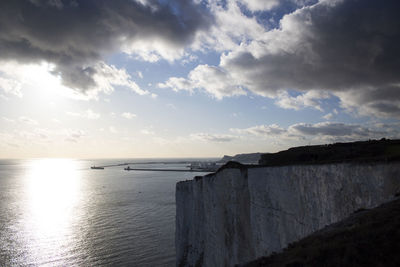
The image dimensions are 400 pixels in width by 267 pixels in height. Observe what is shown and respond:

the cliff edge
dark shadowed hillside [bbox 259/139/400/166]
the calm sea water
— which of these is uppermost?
dark shadowed hillside [bbox 259/139/400/166]

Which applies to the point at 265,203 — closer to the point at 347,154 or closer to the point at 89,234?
the point at 347,154

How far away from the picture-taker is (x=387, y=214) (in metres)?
7.33

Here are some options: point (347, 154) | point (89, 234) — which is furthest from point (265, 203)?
point (89, 234)

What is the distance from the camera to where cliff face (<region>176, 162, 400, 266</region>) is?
11.1 m

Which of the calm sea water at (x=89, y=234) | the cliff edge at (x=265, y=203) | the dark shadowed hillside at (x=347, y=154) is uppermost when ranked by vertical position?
the dark shadowed hillside at (x=347, y=154)

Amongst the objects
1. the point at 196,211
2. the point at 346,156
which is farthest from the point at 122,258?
the point at 346,156

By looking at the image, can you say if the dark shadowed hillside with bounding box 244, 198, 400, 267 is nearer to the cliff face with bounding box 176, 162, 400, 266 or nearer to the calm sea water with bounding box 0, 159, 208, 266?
the cliff face with bounding box 176, 162, 400, 266

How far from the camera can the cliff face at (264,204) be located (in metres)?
11.1

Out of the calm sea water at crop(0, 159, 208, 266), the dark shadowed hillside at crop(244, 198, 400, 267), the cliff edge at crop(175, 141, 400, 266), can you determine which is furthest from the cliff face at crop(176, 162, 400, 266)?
the calm sea water at crop(0, 159, 208, 266)

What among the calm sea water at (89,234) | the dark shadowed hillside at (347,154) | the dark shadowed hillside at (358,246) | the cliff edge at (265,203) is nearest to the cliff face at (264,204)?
the cliff edge at (265,203)

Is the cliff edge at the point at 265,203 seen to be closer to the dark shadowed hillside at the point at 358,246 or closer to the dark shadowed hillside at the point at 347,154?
the dark shadowed hillside at the point at 347,154

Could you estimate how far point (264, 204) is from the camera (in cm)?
1855

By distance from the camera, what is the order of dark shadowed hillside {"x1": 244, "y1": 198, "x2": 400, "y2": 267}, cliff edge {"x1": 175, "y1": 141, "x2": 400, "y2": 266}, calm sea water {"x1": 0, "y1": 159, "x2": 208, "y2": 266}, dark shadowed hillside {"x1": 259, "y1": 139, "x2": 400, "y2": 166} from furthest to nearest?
calm sea water {"x1": 0, "y1": 159, "x2": 208, "y2": 266}, dark shadowed hillside {"x1": 259, "y1": 139, "x2": 400, "y2": 166}, cliff edge {"x1": 175, "y1": 141, "x2": 400, "y2": 266}, dark shadowed hillside {"x1": 244, "y1": 198, "x2": 400, "y2": 267}

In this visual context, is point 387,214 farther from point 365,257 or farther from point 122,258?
point 122,258
